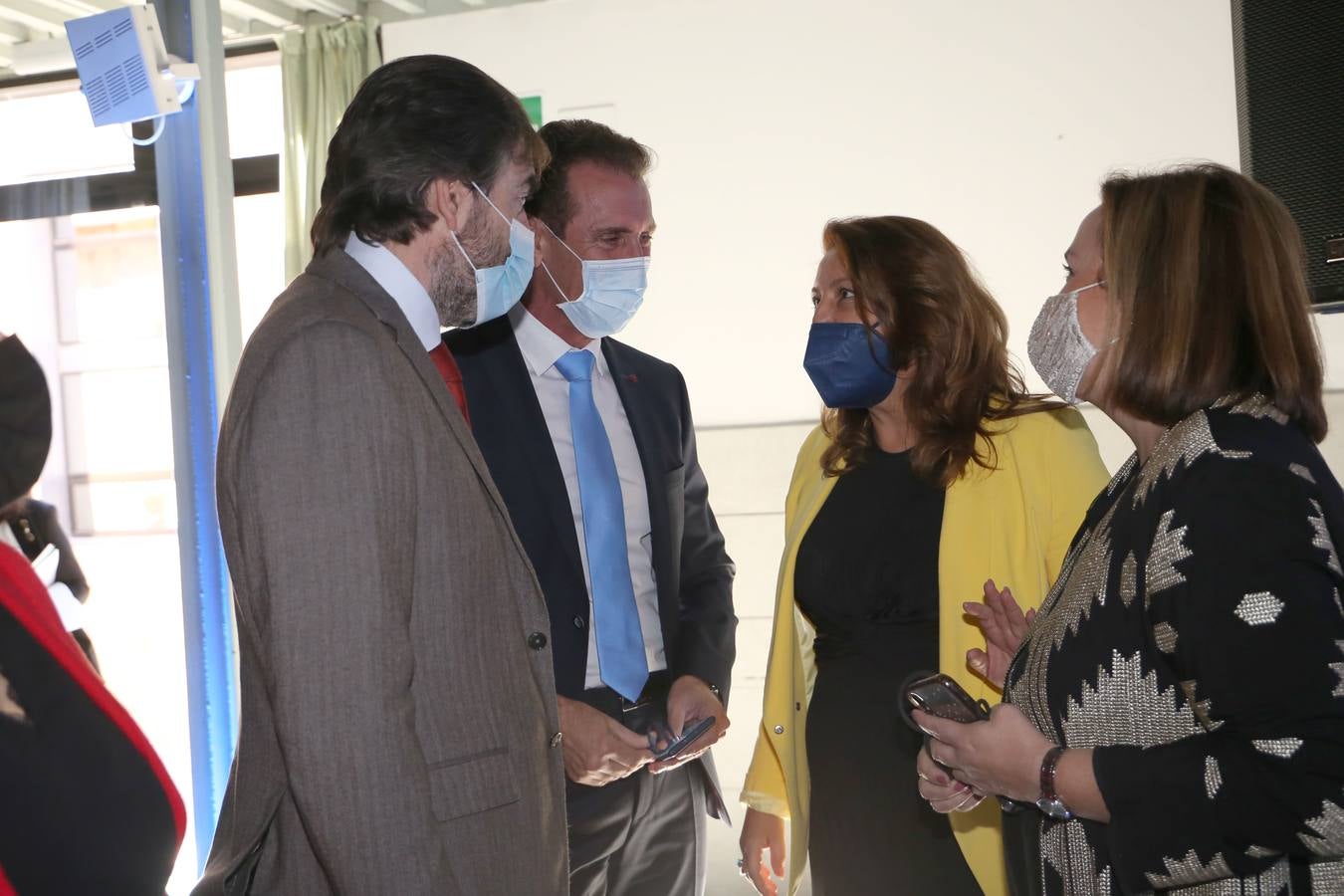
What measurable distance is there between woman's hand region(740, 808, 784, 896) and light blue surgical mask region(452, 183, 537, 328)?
3.59ft

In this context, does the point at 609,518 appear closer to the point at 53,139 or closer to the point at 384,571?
the point at 384,571

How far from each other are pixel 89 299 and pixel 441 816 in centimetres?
323

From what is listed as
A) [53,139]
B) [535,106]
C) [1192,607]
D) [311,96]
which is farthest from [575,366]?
[311,96]

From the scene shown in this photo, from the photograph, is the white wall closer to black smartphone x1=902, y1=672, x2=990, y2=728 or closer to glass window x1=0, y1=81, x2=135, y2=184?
glass window x1=0, y1=81, x2=135, y2=184

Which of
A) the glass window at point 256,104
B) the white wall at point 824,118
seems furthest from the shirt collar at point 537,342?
the glass window at point 256,104

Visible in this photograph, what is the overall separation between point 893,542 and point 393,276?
97 centimetres

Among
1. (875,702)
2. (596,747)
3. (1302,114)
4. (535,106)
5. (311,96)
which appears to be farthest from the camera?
(311,96)

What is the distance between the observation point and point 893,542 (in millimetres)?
1860

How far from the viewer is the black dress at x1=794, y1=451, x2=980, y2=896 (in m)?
1.79

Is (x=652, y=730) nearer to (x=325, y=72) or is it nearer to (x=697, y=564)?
(x=697, y=564)

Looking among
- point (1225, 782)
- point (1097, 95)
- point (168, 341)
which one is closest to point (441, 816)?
point (1225, 782)

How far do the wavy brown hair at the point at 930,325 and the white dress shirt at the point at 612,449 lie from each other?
14.5 inches

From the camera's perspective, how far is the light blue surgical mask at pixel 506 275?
147 cm

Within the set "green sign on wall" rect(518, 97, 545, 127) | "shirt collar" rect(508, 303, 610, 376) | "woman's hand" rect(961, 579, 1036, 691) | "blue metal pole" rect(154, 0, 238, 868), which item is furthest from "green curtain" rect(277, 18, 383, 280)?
"woman's hand" rect(961, 579, 1036, 691)
